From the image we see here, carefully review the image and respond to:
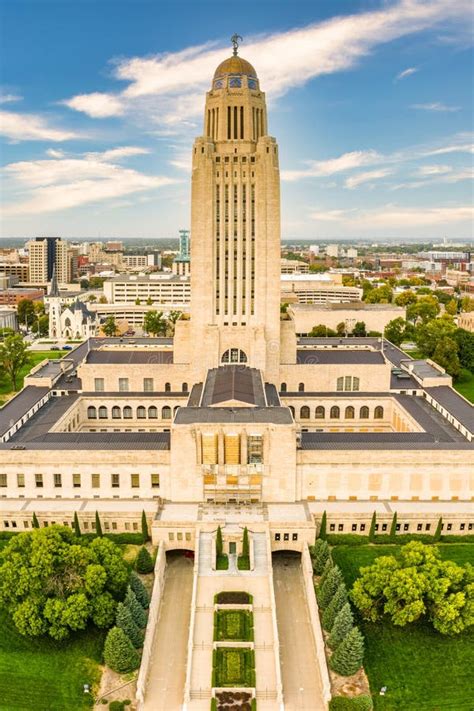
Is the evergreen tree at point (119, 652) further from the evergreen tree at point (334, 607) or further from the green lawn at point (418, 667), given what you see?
the green lawn at point (418, 667)

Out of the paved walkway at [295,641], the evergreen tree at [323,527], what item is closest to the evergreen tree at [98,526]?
the paved walkway at [295,641]

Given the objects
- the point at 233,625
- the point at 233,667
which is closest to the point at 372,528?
the point at 233,625

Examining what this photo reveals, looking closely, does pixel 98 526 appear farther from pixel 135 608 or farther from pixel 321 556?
pixel 321 556

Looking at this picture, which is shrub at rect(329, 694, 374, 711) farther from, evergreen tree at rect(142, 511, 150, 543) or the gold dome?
the gold dome

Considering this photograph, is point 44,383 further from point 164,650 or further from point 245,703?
point 245,703

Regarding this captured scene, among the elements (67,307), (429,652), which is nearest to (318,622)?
(429,652)

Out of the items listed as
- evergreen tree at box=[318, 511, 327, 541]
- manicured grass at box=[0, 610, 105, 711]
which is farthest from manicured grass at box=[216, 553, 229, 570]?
manicured grass at box=[0, 610, 105, 711]
